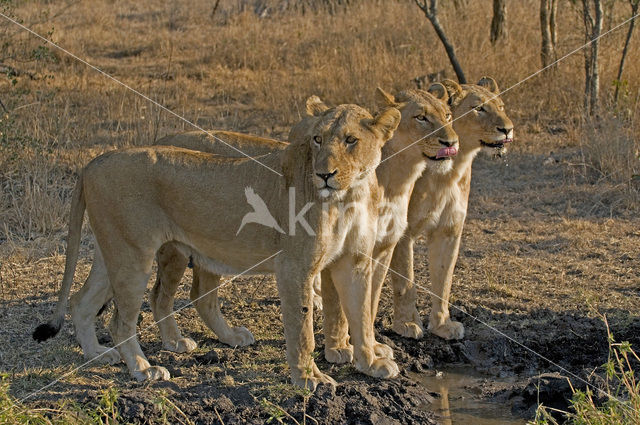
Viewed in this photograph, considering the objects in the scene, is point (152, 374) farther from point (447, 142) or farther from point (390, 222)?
point (447, 142)

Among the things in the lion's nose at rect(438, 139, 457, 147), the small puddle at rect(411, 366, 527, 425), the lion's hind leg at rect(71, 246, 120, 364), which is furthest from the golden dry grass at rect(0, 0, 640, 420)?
the lion's nose at rect(438, 139, 457, 147)

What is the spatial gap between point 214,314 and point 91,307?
71cm

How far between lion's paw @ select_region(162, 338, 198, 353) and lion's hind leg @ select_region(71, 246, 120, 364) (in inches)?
12.3

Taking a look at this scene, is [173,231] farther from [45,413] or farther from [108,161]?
[45,413]

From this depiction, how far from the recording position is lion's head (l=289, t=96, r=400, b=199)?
462 centimetres

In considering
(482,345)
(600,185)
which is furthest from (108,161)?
(600,185)

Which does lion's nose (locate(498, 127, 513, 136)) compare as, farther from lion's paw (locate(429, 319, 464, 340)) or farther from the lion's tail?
the lion's tail

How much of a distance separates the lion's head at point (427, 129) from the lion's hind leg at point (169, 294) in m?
1.41

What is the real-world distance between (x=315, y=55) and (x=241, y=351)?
23.3ft

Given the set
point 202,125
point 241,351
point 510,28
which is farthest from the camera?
point 510,28

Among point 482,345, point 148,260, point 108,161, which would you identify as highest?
point 108,161

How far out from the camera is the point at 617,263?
7168mm

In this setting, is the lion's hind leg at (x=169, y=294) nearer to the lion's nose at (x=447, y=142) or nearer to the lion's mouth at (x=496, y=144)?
the lion's nose at (x=447, y=142)

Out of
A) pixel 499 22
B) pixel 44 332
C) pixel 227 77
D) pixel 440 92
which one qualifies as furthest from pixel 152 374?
pixel 499 22
